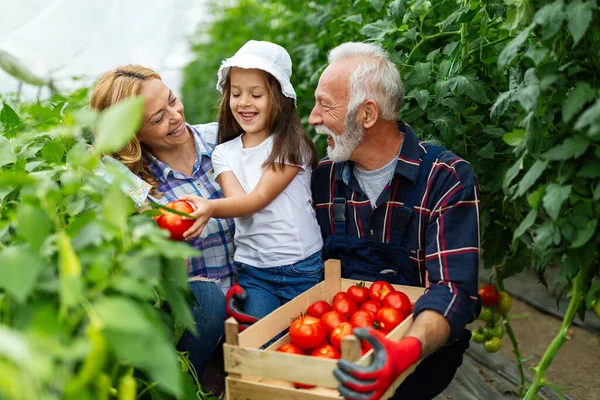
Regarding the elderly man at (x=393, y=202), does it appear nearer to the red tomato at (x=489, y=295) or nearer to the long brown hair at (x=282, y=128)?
the long brown hair at (x=282, y=128)

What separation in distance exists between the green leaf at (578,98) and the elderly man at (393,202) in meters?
0.70

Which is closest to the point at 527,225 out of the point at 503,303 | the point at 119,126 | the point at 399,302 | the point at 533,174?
the point at 533,174

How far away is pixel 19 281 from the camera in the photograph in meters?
→ 1.29

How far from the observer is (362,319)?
87.3 inches

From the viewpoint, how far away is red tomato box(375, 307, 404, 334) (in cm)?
220

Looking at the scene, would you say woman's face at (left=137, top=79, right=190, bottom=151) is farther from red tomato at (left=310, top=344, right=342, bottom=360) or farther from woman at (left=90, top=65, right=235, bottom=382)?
red tomato at (left=310, top=344, right=342, bottom=360)

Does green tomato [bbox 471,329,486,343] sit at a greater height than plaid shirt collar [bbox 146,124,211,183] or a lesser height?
lesser

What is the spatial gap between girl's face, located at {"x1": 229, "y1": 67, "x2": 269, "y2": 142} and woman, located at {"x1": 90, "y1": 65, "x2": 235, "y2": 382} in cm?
25

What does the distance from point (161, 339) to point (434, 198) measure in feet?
4.60

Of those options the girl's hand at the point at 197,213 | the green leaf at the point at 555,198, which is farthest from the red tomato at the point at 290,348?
the green leaf at the point at 555,198

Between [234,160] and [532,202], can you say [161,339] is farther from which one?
[234,160]

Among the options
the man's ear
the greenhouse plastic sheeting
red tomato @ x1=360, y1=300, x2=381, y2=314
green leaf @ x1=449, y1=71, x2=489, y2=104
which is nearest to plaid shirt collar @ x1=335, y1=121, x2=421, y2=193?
the man's ear

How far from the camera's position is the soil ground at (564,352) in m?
3.36

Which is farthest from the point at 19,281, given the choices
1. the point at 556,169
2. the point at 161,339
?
the point at 556,169
